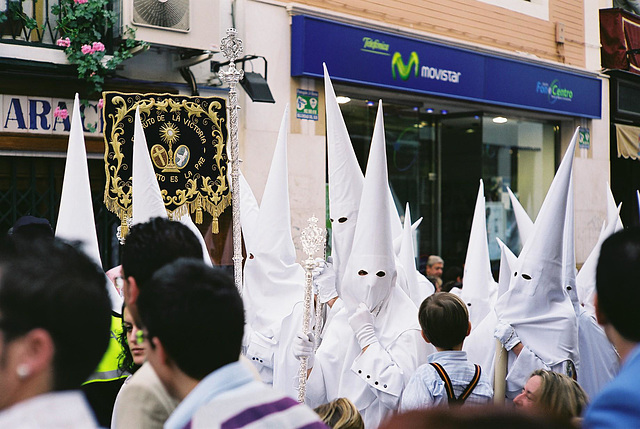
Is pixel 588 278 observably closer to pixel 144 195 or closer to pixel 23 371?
pixel 144 195

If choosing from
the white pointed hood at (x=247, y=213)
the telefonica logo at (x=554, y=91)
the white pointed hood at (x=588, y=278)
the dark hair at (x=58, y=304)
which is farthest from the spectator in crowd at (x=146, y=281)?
the telefonica logo at (x=554, y=91)

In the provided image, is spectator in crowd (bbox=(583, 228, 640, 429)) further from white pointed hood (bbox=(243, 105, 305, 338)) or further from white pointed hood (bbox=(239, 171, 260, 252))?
white pointed hood (bbox=(239, 171, 260, 252))

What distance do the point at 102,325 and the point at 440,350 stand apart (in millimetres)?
2528

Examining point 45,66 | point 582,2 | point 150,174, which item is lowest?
point 150,174

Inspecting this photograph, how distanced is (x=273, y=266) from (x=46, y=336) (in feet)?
12.8

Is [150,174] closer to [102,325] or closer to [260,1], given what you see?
[102,325]

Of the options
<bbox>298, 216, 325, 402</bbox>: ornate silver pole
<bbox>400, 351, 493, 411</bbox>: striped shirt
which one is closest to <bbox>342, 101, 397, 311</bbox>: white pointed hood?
<bbox>298, 216, 325, 402</bbox>: ornate silver pole

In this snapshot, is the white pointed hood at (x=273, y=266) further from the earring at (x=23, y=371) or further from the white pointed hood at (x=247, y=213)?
the earring at (x=23, y=371)

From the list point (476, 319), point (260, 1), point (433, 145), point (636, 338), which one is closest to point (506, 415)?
point (636, 338)

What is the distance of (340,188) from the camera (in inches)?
204

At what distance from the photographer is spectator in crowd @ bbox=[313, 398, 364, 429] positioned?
3109 millimetres

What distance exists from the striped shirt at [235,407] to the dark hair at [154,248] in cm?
78

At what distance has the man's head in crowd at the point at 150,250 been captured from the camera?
98.7 inches

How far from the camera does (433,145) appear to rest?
12.3m
